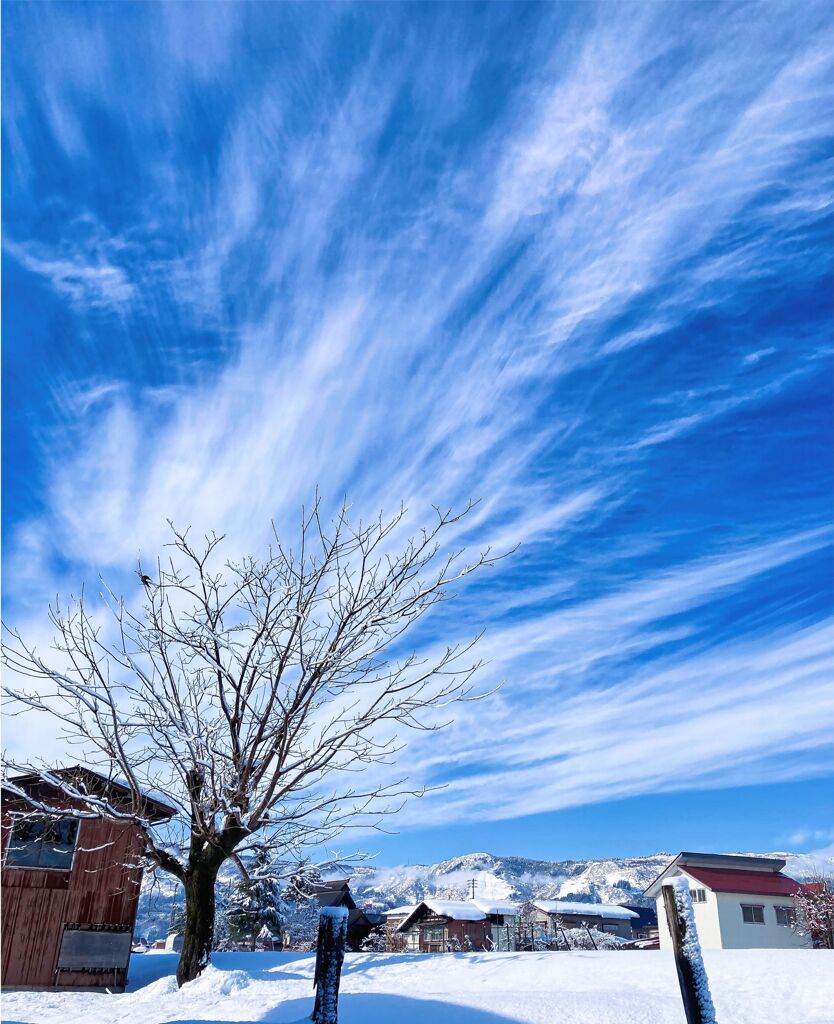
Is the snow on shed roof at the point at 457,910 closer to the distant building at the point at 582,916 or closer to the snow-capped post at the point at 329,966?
the distant building at the point at 582,916

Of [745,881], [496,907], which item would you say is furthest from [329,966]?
[496,907]

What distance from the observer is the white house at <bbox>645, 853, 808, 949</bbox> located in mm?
34688

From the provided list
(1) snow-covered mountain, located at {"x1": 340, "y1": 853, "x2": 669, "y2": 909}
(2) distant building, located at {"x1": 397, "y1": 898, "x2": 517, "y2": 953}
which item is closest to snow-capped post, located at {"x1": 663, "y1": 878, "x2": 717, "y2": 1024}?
(2) distant building, located at {"x1": 397, "y1": 898, "x2": 517, "y2": 953}

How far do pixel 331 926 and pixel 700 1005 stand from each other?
302 cm

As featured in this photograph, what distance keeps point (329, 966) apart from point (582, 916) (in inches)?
2408

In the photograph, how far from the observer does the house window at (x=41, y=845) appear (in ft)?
61.8

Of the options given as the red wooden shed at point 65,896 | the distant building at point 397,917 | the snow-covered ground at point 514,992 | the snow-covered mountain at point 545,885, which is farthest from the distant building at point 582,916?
the snow-covered mountain at point 545,885

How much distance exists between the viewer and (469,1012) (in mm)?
7812

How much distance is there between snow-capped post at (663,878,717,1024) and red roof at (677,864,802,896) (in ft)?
116

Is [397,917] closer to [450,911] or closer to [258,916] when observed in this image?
[450,911]

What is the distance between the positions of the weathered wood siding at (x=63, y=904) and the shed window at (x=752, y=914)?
3001 centimetres

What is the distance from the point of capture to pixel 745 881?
36.2 metres

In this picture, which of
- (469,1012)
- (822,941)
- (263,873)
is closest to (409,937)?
(822,941)

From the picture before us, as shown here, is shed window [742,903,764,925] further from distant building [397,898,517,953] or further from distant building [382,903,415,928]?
distant building [382,903,415,928]
